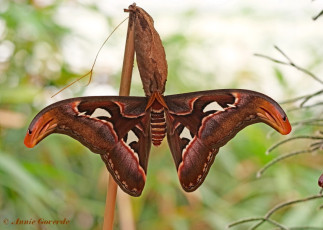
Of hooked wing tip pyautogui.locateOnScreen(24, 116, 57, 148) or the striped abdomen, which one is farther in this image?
the striped abdomen

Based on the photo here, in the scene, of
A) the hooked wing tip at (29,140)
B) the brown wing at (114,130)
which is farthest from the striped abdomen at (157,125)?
the hooked wing tip at (29,140)

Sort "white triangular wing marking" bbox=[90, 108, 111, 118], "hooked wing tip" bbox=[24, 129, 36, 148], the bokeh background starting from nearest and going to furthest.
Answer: "hooked wing tip" bbox=[24, 129, 36, 148]
"white triangular wing marking" bbox=[90, 108, 111, 118]
the bokeh background

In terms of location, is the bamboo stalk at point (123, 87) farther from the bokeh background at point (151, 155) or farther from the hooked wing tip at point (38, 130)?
the bokeh background at point (151, 155)

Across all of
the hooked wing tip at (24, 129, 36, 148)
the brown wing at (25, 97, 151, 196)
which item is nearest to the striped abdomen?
the brown wing at (25, 97, 151, 196)

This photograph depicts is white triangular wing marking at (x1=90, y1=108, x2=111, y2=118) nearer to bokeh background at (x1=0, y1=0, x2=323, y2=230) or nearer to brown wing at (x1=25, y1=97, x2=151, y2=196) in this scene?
brown wing at (x1=25, y1=97, x2=151, y2=196)

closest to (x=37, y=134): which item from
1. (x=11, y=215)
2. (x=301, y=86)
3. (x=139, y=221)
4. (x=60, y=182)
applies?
(x=11, y=215)

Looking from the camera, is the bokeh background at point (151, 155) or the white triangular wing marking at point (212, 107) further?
the bokeh background at point (151, 155)

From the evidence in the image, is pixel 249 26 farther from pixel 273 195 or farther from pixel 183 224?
pixel 183 224

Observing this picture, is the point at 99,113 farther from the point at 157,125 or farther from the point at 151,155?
the point at 151,155
